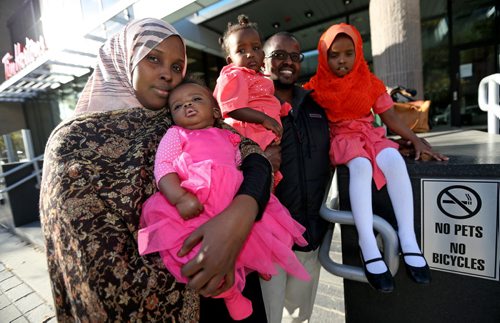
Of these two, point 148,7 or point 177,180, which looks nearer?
point 177,180

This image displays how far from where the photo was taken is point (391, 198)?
1.50 meters

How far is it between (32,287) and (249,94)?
12.0 ft

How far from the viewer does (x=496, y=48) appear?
24.3ft

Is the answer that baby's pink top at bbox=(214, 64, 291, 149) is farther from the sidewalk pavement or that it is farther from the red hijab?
the sidewalk pavement

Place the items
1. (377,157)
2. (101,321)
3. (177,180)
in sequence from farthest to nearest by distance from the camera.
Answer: (377,157) < (177,180) < (101,321)

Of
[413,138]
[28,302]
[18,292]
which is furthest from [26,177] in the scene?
[413,138]

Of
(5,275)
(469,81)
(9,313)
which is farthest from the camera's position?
(469,81)

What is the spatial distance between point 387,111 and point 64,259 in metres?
1.88

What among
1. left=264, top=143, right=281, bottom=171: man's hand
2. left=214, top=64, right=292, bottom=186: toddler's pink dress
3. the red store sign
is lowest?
left=264, top=143, right=281, bottom=171: man's hand

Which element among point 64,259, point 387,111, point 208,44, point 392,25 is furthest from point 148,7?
point 64,259

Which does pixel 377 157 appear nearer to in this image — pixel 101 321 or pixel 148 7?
pixel 101 321

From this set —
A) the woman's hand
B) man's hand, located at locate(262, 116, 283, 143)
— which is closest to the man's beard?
man's hand, located at locate(262, 116, 283, 143)

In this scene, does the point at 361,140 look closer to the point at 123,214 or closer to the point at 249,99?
the point at 249,99

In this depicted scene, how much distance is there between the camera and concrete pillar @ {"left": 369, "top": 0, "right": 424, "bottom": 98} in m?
4.45
